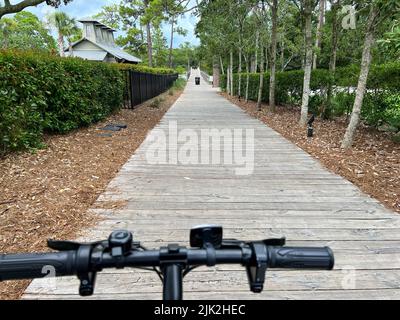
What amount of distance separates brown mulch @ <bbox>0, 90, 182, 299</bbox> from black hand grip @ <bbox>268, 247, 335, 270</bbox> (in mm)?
2120

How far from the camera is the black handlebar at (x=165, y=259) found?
91 centimetres

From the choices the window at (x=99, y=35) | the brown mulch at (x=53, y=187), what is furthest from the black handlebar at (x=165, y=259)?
the window at (x=99, y=35)

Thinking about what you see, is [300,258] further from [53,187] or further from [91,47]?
[91,47]

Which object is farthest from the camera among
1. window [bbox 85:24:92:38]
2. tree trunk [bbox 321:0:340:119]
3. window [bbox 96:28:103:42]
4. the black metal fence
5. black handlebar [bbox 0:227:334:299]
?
window [bbox 96:28:103:42]

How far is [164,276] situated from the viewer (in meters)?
0.92

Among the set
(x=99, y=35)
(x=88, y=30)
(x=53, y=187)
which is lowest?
A: (x=53, y=187)

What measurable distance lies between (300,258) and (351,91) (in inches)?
361

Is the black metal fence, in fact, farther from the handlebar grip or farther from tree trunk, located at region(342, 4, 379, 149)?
the handlebar grip

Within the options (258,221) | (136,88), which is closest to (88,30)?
(136,88)

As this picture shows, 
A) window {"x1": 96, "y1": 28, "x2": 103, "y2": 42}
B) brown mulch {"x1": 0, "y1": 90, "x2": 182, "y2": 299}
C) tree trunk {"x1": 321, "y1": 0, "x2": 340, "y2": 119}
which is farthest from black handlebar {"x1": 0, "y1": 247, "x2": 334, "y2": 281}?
window {"x1": 96, "y1": 28, "x2": 103, "y2": 42}

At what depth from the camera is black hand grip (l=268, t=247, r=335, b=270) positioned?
3.14ft

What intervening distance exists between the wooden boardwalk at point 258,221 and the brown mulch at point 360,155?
9.3 inches

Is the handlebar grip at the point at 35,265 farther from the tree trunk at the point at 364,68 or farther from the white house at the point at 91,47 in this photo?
the white house at the point at 91,47

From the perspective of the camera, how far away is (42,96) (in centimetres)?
570
